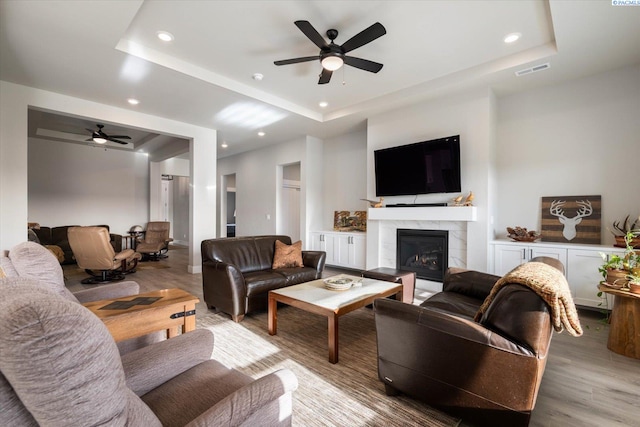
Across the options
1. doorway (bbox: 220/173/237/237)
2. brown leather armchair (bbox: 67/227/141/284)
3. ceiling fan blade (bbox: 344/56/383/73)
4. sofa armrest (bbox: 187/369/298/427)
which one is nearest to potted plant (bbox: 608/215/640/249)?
ceiling fan blade (bbox: 344/56/383/73)

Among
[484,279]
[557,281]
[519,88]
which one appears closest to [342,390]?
[557,281]

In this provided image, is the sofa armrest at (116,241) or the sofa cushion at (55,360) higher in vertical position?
the sofa cushion at (55,360)

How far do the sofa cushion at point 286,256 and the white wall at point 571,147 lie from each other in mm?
3009

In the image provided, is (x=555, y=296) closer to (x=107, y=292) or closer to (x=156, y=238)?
(x=107, y=292)

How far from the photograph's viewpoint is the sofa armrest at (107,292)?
2.16 m

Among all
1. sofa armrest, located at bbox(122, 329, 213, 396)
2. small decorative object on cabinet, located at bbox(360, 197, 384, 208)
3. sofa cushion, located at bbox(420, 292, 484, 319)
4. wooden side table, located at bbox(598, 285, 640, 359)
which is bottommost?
wooden side table, located at bbox(598, 285, 640, 359)

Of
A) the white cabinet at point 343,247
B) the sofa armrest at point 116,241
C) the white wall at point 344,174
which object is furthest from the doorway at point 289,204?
the sofa armrest at point 116,241

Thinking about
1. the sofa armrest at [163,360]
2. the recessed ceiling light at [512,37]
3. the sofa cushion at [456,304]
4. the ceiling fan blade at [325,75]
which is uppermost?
the recessed ceiling light at [512,37]

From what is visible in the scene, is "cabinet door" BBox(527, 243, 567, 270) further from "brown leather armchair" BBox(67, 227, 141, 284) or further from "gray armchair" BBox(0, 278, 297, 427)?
"brown leather armchair" BBox(67, 227, 141, 284)

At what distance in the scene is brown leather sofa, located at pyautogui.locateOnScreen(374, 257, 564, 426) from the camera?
4.52ft

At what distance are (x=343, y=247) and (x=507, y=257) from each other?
278cm

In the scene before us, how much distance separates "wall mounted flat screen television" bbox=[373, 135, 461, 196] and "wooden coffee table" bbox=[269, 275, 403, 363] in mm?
1981

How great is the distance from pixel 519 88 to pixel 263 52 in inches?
137

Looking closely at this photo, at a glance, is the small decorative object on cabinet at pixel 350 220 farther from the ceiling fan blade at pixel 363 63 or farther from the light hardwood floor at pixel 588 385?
the light hardwood floor at pixel 588 385
